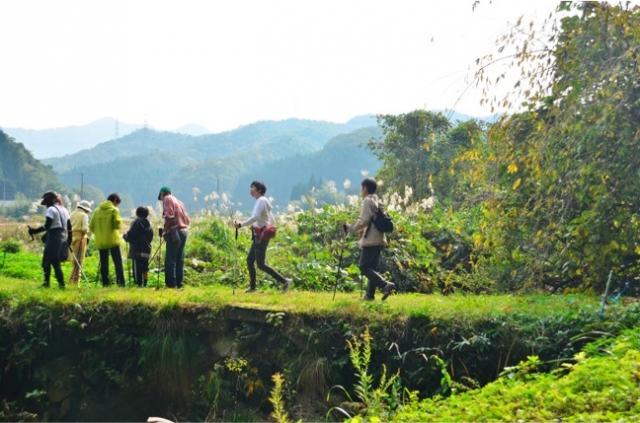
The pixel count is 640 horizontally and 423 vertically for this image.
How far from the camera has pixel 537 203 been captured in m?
11.8

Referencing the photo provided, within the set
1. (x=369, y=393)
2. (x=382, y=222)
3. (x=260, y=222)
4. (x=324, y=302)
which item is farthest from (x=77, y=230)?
(x=369, y=393)

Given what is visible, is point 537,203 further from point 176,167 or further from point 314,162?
point 176,167

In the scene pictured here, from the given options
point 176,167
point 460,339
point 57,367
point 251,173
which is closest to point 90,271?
point 57,367

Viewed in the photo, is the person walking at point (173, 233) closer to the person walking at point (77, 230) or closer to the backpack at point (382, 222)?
the person walking at point (77, 230)

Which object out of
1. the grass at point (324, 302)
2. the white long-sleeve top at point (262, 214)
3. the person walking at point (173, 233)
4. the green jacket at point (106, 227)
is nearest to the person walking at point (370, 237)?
the grass at point (324, 302)

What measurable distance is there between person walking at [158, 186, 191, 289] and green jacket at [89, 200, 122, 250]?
87 cm

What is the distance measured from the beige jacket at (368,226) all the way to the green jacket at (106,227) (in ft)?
16.2

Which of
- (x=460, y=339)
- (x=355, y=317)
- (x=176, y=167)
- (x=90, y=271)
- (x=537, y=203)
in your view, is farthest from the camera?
(x=176, y=167)

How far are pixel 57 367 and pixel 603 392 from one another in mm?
7916

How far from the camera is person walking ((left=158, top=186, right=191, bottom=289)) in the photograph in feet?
43.7

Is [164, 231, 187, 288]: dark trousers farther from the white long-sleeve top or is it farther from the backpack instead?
the backpack

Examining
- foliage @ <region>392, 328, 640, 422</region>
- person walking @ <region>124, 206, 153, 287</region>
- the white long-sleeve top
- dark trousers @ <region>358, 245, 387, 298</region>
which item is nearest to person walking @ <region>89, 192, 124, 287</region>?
person walking @ <region>124, 206, 153, 287</region>

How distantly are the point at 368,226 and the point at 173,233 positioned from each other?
4.12 m

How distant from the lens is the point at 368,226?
10.8m
